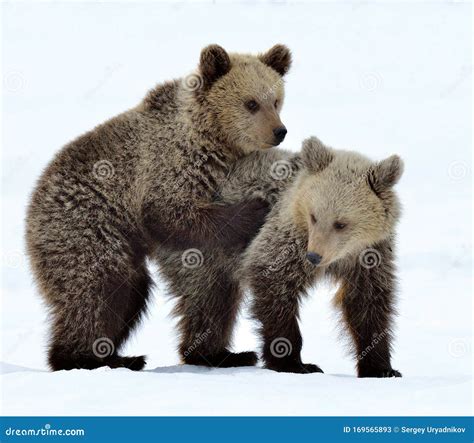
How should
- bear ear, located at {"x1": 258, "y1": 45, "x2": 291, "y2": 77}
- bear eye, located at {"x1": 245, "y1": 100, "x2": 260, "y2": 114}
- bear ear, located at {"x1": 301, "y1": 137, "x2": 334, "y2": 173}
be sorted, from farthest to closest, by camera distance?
1. bear ear, located at {"x1": 258, "y1": 45, "x2": 291, "y2": 77}
2. bear eye, located at {"x1": 245, "y1": 100, "x2": 260, "y2": 114}
3. bear ear, located at {"x1": 301, "y1": 137, "x2": 334, "y2": 173}

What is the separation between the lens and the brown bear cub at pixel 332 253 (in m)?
7.67

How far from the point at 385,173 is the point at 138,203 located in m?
2.30

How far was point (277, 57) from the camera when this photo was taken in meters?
9.30

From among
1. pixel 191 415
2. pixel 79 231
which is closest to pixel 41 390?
pixel 191 415

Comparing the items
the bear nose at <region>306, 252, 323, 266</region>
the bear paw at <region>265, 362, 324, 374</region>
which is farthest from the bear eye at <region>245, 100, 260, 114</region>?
the bear paw at <region>265, 362, 324, 374</region>

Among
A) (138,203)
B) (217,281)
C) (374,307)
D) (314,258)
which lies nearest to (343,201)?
(314,258)

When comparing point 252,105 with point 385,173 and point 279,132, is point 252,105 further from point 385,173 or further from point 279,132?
point 385,173

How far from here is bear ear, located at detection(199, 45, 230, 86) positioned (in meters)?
8.80

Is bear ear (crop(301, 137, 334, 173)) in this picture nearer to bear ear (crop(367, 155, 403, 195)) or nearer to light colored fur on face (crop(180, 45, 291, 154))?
bear ear (crop(367, 155, 403, 195))

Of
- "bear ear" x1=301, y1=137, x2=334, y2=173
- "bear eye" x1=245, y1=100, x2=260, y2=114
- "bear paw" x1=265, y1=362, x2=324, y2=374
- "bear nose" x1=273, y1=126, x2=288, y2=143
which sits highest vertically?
"bear eye" x1=245, y1=100, x2=260, y2=114

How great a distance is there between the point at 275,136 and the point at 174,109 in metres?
1.09

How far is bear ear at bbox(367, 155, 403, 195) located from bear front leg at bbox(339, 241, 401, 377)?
1.97 feet

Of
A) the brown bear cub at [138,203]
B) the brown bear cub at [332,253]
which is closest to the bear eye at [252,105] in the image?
the brown bear cub at [138,203]

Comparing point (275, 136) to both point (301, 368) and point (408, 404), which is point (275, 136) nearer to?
point (301, 368)
